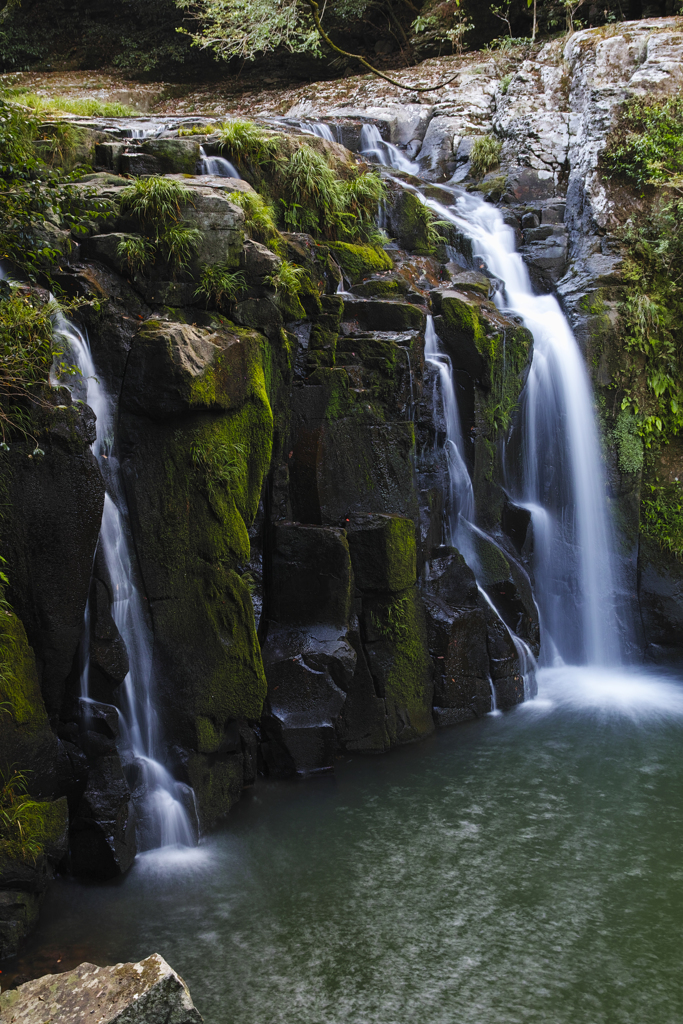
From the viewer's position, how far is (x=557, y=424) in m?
9.92

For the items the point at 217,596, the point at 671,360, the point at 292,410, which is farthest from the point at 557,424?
the point at 217,596

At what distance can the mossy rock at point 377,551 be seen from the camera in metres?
7.13

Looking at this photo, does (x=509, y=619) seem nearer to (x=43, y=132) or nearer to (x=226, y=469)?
(x=226, y=469)

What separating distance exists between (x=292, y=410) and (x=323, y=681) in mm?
2713

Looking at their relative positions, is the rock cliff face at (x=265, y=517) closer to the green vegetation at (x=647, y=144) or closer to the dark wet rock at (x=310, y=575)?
the dark wet rock at (x=310, y=575)

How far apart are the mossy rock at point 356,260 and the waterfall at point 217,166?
1.41m

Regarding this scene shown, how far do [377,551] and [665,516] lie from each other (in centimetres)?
475

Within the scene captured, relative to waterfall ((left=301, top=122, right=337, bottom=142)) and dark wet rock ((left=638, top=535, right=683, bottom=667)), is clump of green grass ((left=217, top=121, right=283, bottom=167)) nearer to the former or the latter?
waterfall ((left=301, top=122, right=337, bottom=142))

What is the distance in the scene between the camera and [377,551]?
23.4 ft

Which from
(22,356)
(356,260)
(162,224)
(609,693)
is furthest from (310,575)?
(356,260)

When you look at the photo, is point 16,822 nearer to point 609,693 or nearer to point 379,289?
point 609,693

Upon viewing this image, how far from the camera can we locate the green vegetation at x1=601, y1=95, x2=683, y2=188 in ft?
35.4

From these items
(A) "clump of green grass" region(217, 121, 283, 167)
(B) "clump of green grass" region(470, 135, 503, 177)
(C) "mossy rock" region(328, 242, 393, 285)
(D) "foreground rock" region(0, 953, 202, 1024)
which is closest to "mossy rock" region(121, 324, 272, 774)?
(D) "foreground rock" region(0, 953, 202, 1024)

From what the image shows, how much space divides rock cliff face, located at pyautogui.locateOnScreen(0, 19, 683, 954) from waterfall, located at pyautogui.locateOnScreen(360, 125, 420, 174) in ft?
7.89
